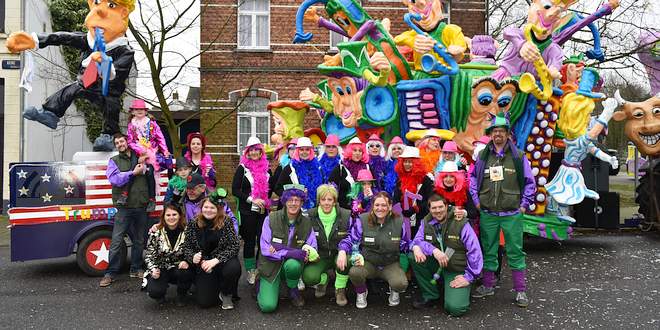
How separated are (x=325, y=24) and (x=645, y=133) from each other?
5890mm

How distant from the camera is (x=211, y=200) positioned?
498 centimetres

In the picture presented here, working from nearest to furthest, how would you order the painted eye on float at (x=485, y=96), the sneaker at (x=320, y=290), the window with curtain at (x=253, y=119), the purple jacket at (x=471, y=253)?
the purple jacket at (x=471, y=253)
the sneaker at (x=320, y=290)
the painted eye on float at (x=485, y=96)
the window with curtain at (x=253, y=119)

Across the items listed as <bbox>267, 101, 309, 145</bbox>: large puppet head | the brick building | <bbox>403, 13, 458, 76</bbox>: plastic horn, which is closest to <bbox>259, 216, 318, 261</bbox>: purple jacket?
<bbox>403, 13, 458, 76</bbox>: plastic horn

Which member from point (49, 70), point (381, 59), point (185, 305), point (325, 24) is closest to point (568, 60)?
point (381, 59)

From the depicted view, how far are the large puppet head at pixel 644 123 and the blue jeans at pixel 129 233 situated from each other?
7.91 m

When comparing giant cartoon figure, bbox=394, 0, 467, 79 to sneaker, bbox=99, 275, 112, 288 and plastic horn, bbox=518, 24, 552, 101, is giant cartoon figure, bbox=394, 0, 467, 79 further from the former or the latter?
sneaker, bbox=99, 275, 112, 288

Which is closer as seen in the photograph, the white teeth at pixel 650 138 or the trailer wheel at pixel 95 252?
the trailer wheel at pixel 95 252

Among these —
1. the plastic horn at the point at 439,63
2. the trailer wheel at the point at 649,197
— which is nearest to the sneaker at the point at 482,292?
the plastic horn at the point at 439,63

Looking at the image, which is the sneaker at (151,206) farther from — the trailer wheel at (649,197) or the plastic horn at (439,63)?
the trailer wheel at (649,197)

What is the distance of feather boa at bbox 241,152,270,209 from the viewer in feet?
19.0

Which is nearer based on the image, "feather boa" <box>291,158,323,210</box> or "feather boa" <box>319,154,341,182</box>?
"feather boa" <box>291,158,323,210</box>

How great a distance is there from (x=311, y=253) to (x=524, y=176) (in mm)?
2164

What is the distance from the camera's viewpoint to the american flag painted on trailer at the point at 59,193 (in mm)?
6070

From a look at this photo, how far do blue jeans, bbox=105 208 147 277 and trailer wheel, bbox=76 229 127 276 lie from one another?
24 cm
